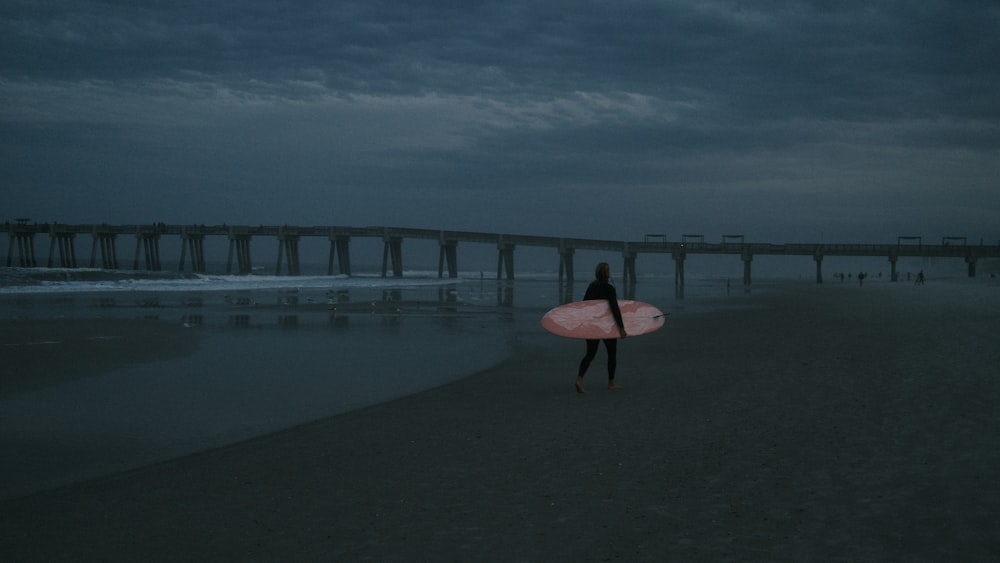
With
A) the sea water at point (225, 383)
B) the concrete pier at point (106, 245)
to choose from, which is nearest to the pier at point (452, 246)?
the concrete pier at point (106, 245)

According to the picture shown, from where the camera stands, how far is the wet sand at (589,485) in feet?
16.5

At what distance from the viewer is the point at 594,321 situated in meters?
11.8

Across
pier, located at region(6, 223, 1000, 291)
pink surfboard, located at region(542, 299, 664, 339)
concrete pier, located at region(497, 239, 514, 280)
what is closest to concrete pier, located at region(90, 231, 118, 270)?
pier, located at region(6, 223, 1000, 291)

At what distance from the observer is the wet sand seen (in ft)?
16.5

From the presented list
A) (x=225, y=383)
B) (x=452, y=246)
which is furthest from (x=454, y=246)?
(x=225, y=383)

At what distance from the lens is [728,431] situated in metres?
8.16

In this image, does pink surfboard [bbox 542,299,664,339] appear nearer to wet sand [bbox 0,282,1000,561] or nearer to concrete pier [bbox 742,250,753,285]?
wet sand [bbox 0,282,1000,561]

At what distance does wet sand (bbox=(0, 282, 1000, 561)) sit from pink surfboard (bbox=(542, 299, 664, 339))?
89 cm

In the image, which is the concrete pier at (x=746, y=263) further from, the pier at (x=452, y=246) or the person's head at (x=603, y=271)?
the person's head at (x=603, y=271)

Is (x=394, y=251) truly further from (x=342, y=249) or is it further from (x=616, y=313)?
(x=616, y=313)

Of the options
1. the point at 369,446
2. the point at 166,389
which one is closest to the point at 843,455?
the point at 369,446

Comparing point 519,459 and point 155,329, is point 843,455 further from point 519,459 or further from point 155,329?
point 155,329

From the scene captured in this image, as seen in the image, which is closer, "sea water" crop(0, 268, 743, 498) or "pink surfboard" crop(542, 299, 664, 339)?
"sea water" crop(0, 268, 743, 498)

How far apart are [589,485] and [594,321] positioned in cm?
553
